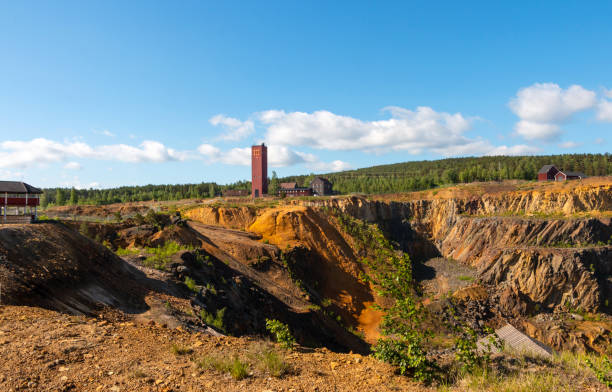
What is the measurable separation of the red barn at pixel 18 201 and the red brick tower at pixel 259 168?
4919 centimetres

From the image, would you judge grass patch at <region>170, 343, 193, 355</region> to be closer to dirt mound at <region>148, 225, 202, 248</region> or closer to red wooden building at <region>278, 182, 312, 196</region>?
dirt mound at <region>148, 225, 202, 248</region>

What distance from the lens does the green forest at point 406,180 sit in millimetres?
92188

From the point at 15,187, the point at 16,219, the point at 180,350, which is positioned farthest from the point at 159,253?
the point at 180,350

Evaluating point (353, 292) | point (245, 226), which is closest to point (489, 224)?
point (353, 292)

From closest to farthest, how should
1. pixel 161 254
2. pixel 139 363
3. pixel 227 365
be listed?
pixel 227 365 → pixel 139 363 → pixel 161 254

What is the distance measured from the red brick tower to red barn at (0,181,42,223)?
1937 inches

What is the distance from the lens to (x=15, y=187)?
723 inches

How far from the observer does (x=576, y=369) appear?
6.95m

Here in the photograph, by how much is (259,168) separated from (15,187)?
165 feet

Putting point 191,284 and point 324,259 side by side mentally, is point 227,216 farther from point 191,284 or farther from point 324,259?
point 191,284

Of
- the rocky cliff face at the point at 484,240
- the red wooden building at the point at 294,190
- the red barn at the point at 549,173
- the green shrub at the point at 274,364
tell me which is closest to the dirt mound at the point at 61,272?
the green shrub at the point at 274,364

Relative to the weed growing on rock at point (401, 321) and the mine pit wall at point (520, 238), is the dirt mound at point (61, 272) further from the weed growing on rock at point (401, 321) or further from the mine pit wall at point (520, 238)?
the mine pit wall at point (520, 238)

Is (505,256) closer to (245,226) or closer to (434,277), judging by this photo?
(434,277)

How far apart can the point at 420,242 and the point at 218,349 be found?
53883 millimetres
